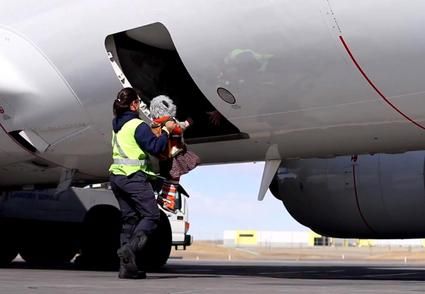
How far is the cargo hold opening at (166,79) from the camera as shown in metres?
7.94

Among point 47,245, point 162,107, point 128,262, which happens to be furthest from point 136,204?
point 47,245

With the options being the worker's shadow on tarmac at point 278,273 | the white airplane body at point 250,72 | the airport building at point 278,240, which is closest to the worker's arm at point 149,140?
the white airplane body at point 250,72

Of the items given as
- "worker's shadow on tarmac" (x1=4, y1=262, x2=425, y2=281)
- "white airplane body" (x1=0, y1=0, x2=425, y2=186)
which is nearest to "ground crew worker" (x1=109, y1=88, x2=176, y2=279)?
"worker's shadow on tarmac" (x1=4, y1=262, x2=425, y2=281)

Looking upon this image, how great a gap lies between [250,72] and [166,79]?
1.64m

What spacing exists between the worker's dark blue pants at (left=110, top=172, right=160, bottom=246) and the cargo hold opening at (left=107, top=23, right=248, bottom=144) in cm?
141

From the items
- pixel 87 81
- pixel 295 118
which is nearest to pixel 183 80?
pixel 87 81

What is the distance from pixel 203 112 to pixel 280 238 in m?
65.1

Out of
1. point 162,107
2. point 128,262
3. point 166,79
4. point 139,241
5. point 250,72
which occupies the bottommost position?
point 128,262

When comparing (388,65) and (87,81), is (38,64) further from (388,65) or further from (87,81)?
(388,65)

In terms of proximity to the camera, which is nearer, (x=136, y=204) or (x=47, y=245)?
(x=136, y=204)

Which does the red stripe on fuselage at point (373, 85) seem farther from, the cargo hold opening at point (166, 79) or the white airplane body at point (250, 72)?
the cargo hold opening at point (166, 79)

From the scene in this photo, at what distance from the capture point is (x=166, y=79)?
27.8 feet

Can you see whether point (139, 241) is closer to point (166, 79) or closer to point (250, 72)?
point (250, 72)

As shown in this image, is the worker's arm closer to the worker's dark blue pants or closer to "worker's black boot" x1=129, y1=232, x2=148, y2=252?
the worker's dark blue pants
